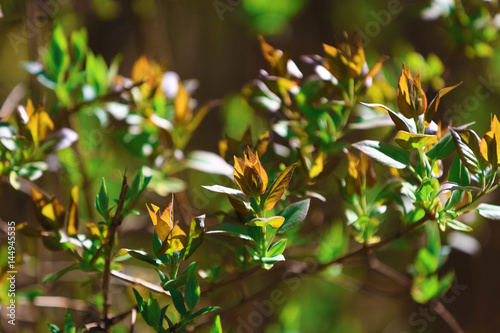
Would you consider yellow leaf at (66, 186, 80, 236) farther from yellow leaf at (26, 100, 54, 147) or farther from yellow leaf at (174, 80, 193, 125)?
yellow leaf at (174, 80, 193, 125)

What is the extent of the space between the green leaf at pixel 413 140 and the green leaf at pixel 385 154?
0.08ft

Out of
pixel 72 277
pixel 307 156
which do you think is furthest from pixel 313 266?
pixel 72 277

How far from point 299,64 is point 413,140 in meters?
1.31

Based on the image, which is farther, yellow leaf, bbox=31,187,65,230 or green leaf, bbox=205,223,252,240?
yellow leaf, bbox=31,187,65,230

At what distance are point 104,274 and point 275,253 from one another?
0.64 feet

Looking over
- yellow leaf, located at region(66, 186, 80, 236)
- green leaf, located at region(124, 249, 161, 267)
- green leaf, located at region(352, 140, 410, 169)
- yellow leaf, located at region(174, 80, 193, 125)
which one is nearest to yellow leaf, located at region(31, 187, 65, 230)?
yellow leaf, located at region(66, 186, 80, 236)

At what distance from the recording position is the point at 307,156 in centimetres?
64

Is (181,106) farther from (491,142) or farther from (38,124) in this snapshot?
(491,142)

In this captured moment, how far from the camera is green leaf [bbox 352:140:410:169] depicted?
502 mm

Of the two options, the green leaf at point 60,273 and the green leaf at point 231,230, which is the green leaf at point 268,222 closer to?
the green leaf at point 231,230

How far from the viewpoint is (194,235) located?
1.68ft

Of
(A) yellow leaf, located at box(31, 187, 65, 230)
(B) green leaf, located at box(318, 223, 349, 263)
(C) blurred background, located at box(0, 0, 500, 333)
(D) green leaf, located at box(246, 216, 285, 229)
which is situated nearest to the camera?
(D) green leaf, located at box(246, 216, 285, 229)

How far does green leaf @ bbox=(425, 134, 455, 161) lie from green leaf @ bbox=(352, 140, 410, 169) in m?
0.03

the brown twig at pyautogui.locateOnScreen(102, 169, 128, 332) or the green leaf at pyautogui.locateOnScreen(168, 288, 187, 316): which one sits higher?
the brown twig at pyautogui.locateOnScreen(102, 169, 128, 332)
